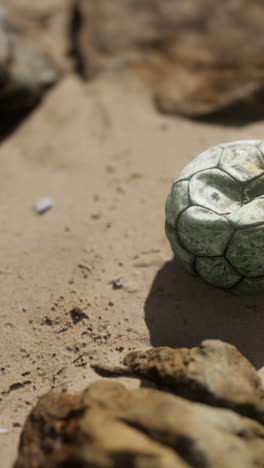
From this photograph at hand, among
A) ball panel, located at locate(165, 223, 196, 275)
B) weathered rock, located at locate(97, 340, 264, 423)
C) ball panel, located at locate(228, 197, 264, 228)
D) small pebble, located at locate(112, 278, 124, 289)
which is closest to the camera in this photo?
weathered rock, located at locate(97, 340, 264, 423)

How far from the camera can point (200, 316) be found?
365 centimetres

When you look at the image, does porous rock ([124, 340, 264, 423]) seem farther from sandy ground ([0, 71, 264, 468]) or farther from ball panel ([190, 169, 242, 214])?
ball panel ([190, 169, 242, 214])

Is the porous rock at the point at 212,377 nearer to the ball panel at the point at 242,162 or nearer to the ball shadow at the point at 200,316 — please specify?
the ball shadow at the point at 200,316

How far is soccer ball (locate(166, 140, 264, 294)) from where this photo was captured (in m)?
3.23

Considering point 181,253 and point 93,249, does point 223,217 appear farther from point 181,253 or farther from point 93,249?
point 93,249

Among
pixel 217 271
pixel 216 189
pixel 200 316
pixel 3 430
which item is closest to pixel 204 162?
pixel 216 189

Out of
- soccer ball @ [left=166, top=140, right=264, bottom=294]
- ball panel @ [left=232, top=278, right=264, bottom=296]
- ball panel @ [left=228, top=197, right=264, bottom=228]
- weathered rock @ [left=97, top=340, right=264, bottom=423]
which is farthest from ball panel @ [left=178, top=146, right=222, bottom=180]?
weathered rock @ [left=97, top=340, right=264, bottom=423]

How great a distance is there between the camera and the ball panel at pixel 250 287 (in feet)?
11.0

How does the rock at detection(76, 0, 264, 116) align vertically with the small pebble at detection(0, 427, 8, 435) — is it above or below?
above

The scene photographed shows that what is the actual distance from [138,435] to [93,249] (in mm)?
1993

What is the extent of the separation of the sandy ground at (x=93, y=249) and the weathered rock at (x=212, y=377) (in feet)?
1.62

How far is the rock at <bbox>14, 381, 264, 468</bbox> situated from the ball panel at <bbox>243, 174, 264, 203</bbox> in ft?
4.31

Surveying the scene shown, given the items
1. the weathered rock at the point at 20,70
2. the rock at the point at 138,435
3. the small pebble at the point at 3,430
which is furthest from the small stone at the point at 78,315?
the weathered rock at the point at 20,70

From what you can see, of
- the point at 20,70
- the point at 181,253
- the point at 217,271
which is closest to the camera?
the point at 217,271
